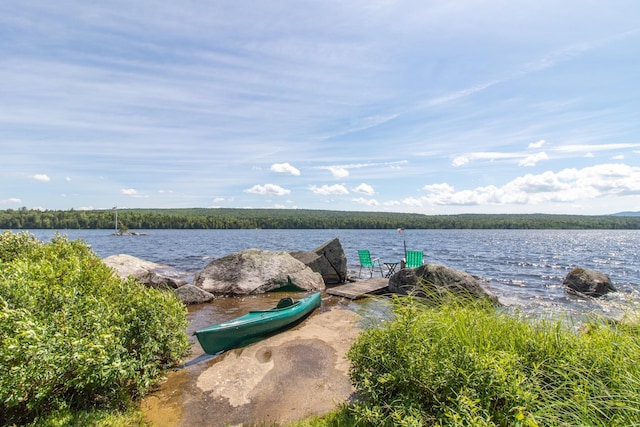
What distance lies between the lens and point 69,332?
445 centimetres

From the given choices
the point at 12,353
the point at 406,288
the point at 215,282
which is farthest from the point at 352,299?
the point at 12,353

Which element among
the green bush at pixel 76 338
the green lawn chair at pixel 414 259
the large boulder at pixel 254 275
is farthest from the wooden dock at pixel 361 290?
the green bush at pixel 76 338

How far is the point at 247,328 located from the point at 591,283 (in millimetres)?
18728

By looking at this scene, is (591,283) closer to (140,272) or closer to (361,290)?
(361,290)

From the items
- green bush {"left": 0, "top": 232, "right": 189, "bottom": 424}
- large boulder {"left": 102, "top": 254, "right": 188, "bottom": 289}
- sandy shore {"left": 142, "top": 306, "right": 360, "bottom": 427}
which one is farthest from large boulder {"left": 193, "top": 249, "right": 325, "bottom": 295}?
green bush {"left": 0, "top": 232, "right": 189, "bottom": 424}

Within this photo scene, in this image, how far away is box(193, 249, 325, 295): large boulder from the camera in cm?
1648

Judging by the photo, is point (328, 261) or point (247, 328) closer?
point (247, 328)

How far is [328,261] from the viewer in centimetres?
2070

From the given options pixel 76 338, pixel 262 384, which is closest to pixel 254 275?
pixel 262 384

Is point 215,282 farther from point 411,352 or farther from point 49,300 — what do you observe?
point 411,352

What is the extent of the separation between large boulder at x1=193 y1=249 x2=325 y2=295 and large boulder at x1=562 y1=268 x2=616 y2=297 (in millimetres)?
13817

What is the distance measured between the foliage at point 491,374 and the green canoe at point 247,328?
14.2 ft

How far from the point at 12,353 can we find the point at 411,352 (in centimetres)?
469

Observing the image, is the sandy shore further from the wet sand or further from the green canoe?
the green canoe
